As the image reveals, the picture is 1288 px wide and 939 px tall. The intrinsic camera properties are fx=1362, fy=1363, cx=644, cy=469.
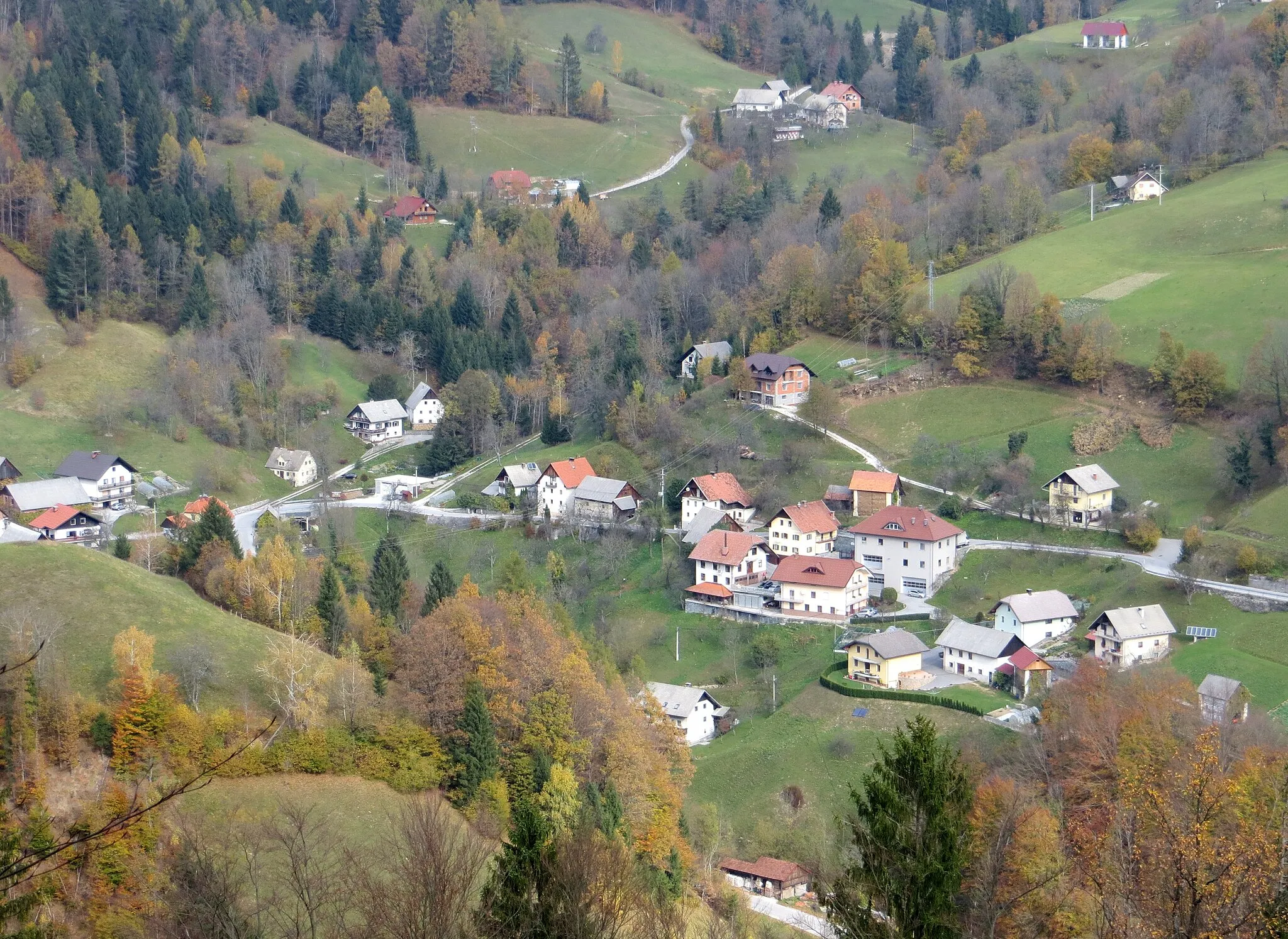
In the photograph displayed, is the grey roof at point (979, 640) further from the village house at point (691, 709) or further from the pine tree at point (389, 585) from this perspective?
the pine tree at point (389, 585)

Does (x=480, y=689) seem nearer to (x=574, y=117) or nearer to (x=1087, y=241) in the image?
(x=1087, y=241)

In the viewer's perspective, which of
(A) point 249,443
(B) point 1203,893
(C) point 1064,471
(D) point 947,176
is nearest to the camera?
(B) point 1203,893

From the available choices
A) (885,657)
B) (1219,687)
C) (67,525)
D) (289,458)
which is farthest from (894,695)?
(289,458)

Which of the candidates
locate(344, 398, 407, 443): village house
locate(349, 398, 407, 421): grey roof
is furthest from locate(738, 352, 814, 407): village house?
locate(344, 398, 407, 443): village house

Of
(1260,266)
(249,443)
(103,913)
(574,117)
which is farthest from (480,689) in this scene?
(574,117)

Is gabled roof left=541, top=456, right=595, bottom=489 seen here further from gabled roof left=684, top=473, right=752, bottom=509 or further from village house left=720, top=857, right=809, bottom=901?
village house left=720, top=857, right=809, bottom=901

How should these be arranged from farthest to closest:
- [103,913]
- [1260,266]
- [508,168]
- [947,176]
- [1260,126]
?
[508,168]
[947,176]
[1260,126]
[1260,266]
[103,913]
